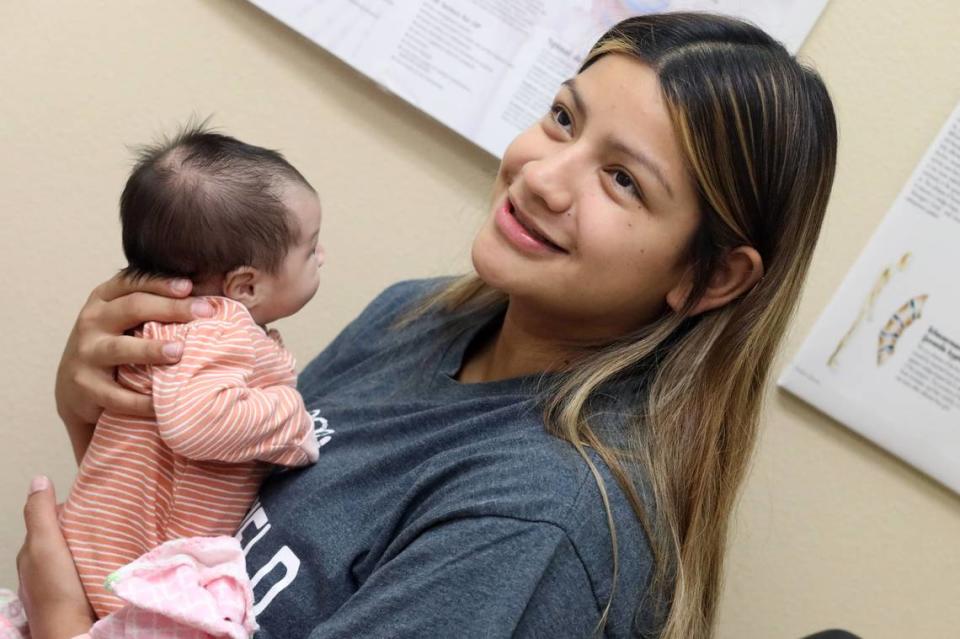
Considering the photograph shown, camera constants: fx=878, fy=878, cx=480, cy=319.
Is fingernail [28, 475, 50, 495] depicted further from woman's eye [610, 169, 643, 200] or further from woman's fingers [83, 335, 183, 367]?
woman's eye [610, 169, 643, 200]

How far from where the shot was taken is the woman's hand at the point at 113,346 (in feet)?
3.31

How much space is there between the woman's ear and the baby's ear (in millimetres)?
483

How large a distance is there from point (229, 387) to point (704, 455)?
1.75 ft

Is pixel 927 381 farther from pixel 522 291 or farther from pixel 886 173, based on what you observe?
pixel 522 291

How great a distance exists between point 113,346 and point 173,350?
4.9 inches

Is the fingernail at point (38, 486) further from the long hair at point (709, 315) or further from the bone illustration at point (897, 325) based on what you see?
the bone illustration at point (897, 325)

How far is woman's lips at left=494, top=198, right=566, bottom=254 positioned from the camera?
3.20 ft

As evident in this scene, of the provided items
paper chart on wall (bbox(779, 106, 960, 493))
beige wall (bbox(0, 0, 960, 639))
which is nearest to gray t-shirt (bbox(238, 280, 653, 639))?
beige wall (bbox(0, 0, 960, 639))

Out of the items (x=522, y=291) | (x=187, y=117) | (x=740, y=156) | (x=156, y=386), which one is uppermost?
(x=740, y=156)

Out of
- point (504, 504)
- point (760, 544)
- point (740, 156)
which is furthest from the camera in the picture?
point (760, 544)

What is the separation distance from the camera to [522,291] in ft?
3.24

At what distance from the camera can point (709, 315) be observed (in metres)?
1.03

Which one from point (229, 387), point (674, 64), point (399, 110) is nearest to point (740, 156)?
point (674, 64)

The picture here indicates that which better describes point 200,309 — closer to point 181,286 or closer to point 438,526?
point 181,286
